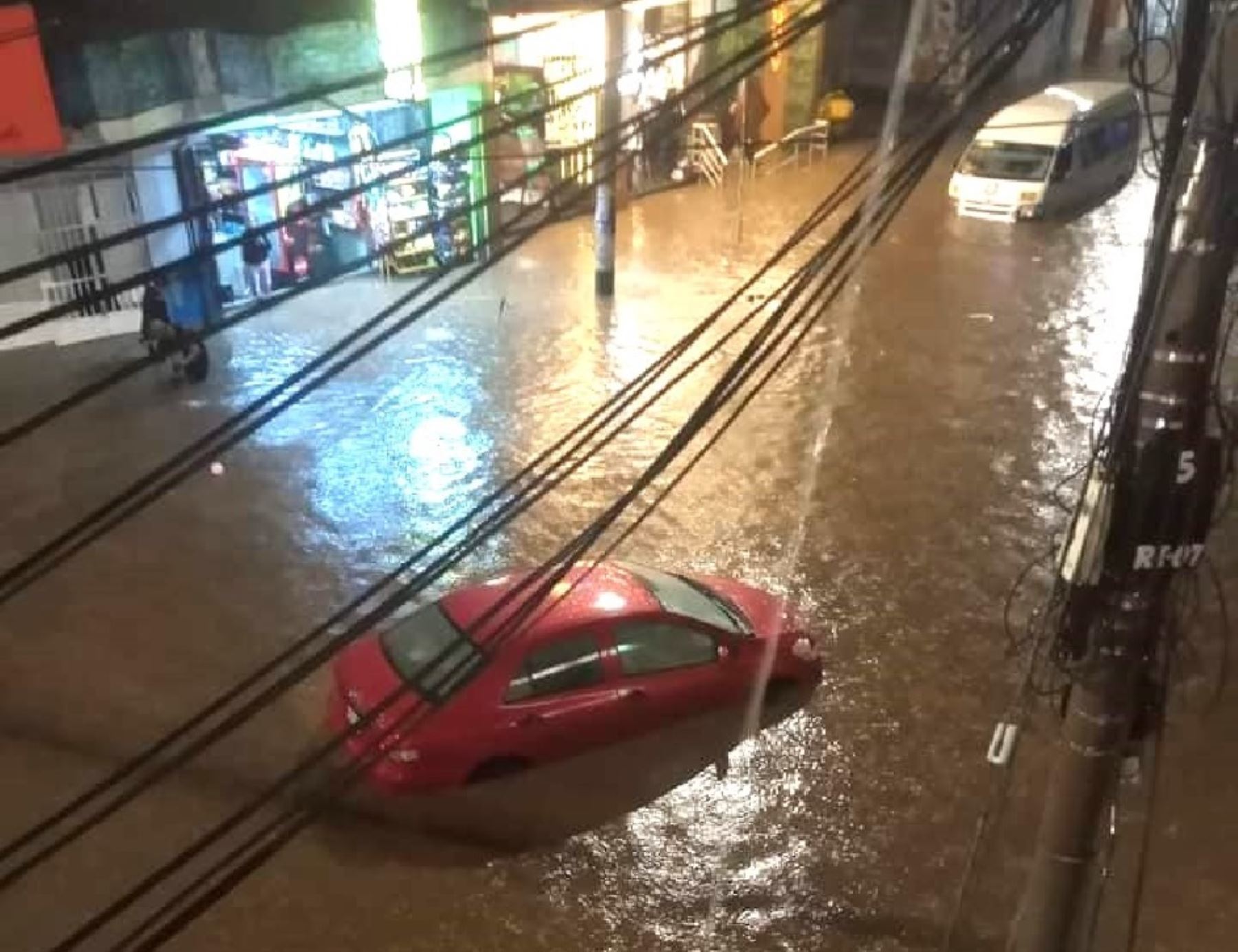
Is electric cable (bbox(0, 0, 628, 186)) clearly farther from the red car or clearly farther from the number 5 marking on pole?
the red car

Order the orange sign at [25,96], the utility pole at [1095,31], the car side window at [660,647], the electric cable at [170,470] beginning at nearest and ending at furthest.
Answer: the electric cable at [170,470] → the car side window at [660,647] → the orange sign at [25,96] → the utility pole at [1095,31]

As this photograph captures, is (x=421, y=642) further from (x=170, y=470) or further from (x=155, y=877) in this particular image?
(x=155, y=877)

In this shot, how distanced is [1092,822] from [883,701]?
15.4ft

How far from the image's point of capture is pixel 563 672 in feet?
25.1

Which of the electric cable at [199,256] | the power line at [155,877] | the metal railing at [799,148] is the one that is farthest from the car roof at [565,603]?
the metal railing at [799,148]

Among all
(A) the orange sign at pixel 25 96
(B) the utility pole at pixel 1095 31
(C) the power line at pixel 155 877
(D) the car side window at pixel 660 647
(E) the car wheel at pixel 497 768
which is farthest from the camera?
(B) the utility pole at pixel 1095 31

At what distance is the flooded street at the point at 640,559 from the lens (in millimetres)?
6898

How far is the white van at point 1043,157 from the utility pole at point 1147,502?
16987 millimetres

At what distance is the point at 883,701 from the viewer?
859cm

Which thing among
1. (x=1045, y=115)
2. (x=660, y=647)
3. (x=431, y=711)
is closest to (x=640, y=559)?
(x=660, y=647)

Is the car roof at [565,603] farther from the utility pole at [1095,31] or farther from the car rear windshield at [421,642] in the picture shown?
the utility pole at [1095,31]

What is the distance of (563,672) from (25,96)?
27.9 feet

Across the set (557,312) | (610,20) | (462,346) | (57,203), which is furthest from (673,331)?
(57,203)

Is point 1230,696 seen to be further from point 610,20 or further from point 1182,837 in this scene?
point 610,20
